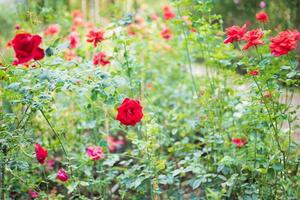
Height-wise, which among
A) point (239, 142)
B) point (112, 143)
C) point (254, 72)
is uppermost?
point (254, 72)

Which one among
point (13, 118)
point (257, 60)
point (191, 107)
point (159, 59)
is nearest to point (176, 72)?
point (159, 59)

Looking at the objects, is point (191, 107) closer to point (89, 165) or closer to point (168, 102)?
point (168, 102)

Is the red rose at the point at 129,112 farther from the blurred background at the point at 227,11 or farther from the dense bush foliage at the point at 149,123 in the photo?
the blurred background at the point at 227,11

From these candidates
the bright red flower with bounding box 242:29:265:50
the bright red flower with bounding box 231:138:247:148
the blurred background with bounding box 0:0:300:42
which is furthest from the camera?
the blurred background with bounding box 0:0:300:42

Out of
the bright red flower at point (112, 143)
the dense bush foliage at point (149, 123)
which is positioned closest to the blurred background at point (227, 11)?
the bright red flower at point (112, 143)

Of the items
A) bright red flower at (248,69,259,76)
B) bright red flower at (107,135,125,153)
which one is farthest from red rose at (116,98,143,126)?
bright red flower at (107,135,125,153)

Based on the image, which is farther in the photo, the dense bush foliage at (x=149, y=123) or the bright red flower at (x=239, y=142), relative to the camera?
the bright red flower at (x=239, y=142)

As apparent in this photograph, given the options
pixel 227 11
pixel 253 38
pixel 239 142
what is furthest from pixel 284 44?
pixel 227 11

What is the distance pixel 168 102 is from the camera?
3.68m

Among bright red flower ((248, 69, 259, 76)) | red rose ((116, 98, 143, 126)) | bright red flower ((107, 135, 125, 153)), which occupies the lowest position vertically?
bright red flower ((107, 135, 125, 153))

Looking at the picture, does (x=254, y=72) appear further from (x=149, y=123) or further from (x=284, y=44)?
(x=149, y=123)

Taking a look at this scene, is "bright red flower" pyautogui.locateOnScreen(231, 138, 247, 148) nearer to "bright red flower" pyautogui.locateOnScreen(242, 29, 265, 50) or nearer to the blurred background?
"bright red flower" pyautogui.locateOnScreen(242, 29, 265, 50)

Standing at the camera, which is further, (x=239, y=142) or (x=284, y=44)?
(x=239, y=142)

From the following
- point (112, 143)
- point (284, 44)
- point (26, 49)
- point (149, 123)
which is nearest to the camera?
point (26, 49)
